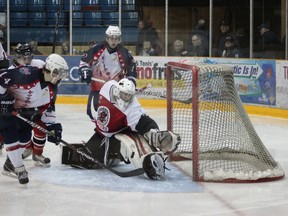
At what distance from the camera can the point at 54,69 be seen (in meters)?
4.77

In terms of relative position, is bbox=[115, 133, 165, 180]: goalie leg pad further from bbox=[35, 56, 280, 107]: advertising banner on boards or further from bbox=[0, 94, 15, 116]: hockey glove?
bbox=[35, 56, 280, 107]: advertising banner on boards

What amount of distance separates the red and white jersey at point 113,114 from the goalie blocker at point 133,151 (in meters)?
0.06

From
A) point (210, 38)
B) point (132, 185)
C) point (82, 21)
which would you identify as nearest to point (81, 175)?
point (132, 185)

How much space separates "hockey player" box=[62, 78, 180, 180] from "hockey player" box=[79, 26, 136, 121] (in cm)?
108

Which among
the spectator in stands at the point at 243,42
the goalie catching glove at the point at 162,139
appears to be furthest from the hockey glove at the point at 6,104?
the spectator in stands at the point at 243,42

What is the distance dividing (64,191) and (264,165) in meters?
1.29

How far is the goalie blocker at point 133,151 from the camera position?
4.77 metres

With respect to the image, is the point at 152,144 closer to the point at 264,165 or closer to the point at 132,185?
the point at 132,185

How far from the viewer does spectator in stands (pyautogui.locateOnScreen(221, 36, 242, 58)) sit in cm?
967

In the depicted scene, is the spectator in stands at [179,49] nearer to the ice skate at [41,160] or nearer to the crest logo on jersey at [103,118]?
the ice skate at [41,160]

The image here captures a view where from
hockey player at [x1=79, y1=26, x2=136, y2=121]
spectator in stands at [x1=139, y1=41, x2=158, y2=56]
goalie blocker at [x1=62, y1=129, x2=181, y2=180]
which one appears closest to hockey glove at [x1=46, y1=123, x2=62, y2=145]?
goalie blocker at [x1=62, y1=129, x2=181, y2=180]

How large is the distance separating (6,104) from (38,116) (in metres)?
0.66

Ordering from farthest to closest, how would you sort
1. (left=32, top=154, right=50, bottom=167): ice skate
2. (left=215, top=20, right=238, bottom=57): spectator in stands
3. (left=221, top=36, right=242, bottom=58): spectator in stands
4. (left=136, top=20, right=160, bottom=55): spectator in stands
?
(left=136, top=20, right=160, bottom=55): spectator in stands
(left=215, top=20, right=238, bottom=57): spectator in stands
(left=221, top=36, right=242, bottom=58): spectator in stands
(left=32, top=154, right=50, bottom=167): ice skate

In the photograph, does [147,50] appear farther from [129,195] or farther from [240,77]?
[129,195]
